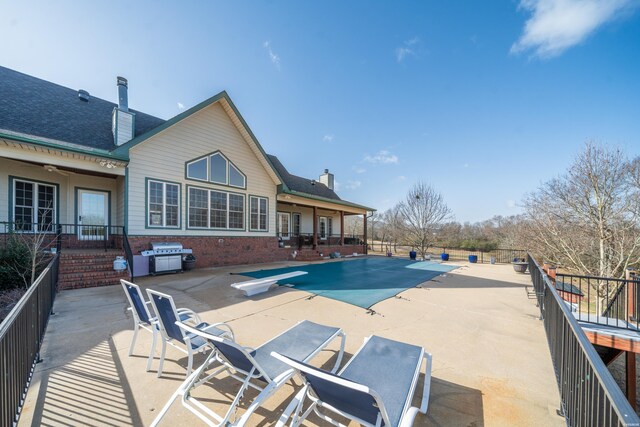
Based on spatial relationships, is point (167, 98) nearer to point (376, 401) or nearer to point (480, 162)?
point (376, 401)

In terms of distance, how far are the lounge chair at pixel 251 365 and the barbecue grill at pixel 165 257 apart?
8436 millimetres

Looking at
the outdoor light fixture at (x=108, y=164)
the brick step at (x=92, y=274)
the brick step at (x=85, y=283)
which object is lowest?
the brick step at (x=85, y=283)

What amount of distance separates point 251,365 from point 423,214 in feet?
71.4

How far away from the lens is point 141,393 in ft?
8.96

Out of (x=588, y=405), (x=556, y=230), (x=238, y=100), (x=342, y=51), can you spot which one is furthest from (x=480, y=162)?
(x=588, y=405)

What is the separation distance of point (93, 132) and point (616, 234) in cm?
2156

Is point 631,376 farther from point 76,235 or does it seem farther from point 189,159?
point 76,235

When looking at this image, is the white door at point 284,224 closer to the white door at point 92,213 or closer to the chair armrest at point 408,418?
the white door at point 92,213

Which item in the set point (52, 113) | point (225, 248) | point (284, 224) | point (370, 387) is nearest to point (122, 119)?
point (52, 113)

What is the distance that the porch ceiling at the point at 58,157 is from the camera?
7.58 metres

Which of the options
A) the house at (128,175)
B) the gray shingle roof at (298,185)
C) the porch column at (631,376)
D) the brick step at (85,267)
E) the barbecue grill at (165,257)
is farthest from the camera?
the gray shingle roof at (298,185)

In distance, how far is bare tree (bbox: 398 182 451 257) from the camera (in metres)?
21.4

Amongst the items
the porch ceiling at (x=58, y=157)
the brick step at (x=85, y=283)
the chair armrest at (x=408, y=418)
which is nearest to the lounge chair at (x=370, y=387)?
the chair armrest at (x=408, y=418)

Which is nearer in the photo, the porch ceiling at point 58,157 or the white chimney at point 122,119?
the porch ceiling at point 58,157
